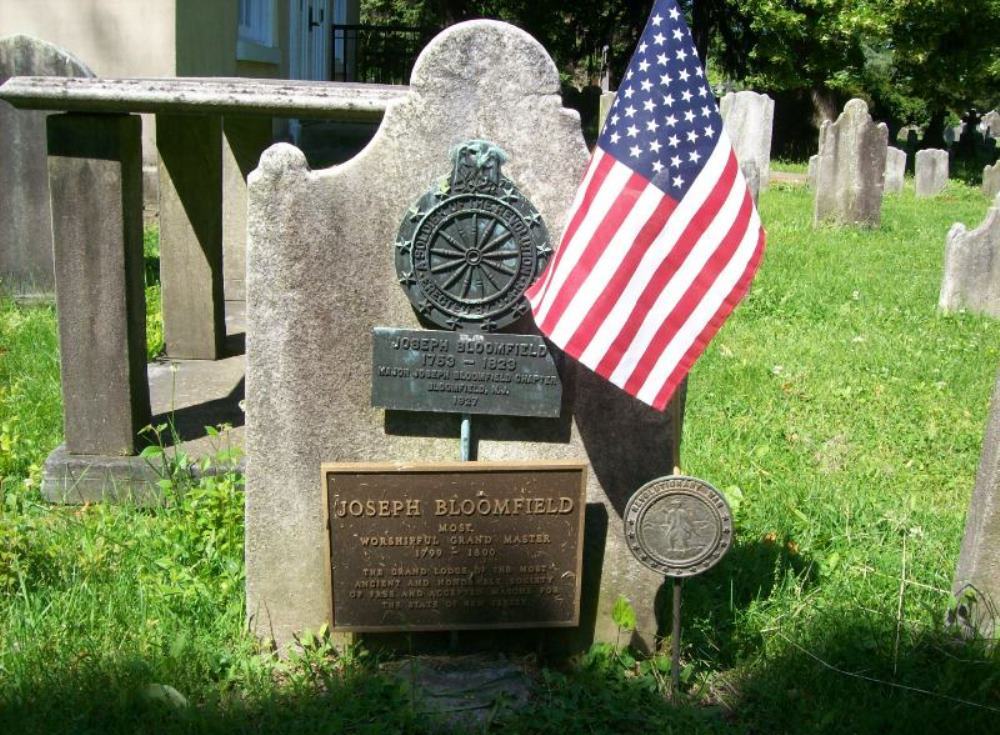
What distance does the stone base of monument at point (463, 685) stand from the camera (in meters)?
3.21

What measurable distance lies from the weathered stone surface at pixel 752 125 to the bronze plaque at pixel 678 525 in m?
16.2

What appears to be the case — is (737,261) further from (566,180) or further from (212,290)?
(212,290)

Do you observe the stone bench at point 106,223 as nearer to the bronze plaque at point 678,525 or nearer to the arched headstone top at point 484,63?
the arched headstone top at point 484,63

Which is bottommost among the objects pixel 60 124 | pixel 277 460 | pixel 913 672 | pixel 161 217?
pixel 913 672

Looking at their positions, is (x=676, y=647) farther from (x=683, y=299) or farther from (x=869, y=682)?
(x=683, y=299)

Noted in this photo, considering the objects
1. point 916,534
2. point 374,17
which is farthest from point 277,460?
point 374,17

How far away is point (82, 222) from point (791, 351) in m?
4.63

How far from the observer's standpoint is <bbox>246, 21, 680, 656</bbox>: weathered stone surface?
3195 millimetres

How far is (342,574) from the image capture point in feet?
11.1

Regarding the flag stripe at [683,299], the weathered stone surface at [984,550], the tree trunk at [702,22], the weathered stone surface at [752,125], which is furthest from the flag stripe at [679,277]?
the tree trunk at [702,22]

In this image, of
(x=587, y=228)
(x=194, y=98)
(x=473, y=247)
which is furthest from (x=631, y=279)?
(x=194, y=98)

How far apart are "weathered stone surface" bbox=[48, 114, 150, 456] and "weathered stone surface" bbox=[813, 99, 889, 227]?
10.5 metres

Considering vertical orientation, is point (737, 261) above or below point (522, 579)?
above

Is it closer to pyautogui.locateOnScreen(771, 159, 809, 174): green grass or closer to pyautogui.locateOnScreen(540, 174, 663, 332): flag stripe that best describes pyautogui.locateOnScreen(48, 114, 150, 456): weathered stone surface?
pyautogui.locateOnScreen(540, 174, 663, 332): flag stripe
